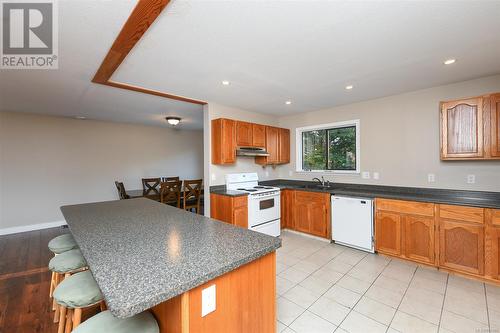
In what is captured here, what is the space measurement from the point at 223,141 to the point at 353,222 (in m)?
2.41

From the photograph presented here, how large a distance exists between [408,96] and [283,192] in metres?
2.54

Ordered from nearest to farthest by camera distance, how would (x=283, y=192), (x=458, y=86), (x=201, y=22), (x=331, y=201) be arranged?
(x=201, y=22) → (x=458, y=86) → (x=331, y=201) → (x=283, y=192)

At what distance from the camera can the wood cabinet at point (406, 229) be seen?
2768 millimetres

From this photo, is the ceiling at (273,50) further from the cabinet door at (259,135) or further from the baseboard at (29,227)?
the baseboard at (29,227)

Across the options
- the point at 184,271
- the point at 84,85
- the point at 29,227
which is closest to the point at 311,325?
the point at 184,271

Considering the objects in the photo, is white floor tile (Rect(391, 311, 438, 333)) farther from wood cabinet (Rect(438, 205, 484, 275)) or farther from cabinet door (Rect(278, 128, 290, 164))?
cabinet door (Rect(278, 128, 290, 164))

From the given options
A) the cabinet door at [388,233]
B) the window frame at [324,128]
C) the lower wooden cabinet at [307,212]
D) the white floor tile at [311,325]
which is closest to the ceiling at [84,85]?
the window frame at [324,128]

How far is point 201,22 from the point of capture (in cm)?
166

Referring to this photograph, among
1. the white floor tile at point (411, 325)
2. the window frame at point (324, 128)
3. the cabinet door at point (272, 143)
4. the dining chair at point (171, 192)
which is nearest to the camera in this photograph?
the white floor tile at point (411, 325)

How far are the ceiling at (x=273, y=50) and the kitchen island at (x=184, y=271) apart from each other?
1540mm

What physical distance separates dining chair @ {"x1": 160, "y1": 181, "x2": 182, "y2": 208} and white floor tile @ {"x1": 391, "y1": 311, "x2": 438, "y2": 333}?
3.88 m

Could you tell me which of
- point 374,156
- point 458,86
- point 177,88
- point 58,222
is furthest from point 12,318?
point 458,86

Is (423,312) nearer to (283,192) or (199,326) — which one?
(199,326)

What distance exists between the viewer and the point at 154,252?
1225 mm
